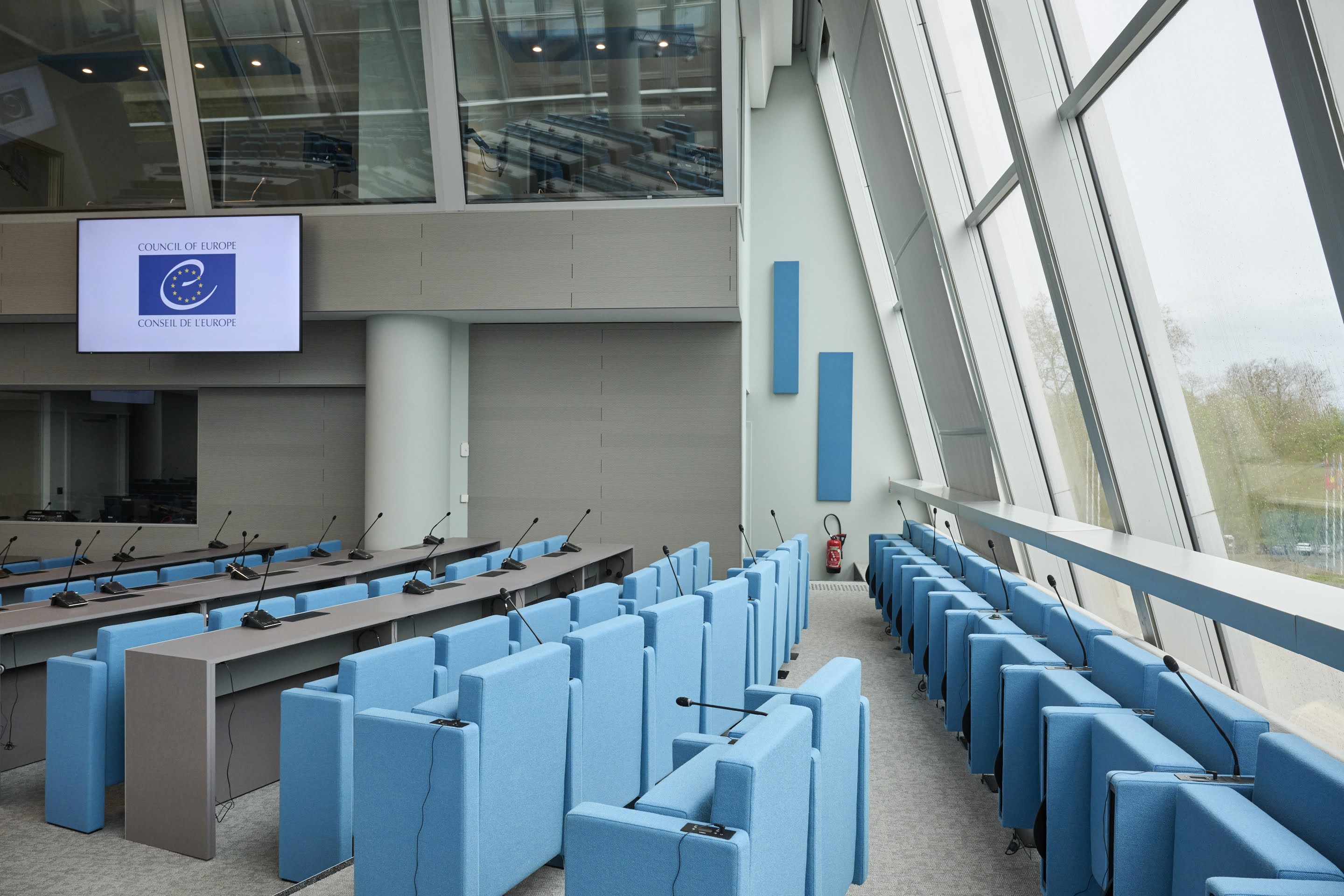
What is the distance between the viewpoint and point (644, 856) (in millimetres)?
2035

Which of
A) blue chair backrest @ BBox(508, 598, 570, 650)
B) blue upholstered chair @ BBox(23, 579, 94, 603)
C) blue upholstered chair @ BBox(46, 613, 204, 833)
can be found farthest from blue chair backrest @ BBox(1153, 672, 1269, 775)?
blue upholstered chair @ BBox(23, 579, 94, 603)

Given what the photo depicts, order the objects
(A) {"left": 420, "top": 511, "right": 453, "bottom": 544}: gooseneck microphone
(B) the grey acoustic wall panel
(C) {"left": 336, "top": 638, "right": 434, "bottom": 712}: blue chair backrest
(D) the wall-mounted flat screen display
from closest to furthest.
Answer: (C) {"left": 336, "top": 638, "right": 434, "bottom": 712}: blue chair backrest < (A) {"left": 420, "top": 511, "right": 453, "bottom": 544}: gooseneck microphone < (D) the wall-mounted flat screen display < (B) the grey acoustic wall panel

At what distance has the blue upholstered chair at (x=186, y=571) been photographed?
6.12 m

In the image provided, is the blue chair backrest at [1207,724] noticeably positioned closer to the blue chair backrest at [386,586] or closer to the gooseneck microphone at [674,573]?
the gooseneck microphone at [674,573]

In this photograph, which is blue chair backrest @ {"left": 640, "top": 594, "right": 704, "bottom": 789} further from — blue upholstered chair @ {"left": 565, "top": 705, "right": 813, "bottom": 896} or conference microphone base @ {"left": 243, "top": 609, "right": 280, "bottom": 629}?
conference microphone base @ {"left": 243, "top": 609, "right": 280, "bottom": 629}

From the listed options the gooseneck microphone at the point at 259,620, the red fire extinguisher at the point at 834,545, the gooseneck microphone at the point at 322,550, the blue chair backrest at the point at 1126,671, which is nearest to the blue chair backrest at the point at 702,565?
the gooseneck microphone at the point at 322,550

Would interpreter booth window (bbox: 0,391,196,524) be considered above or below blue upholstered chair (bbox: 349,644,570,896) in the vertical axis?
above

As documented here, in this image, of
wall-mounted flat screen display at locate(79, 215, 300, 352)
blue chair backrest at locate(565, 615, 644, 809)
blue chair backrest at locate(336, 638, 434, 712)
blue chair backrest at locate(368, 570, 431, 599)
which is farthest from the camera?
wall-mounted flat screen display at locate(79, 215, 300, 352)

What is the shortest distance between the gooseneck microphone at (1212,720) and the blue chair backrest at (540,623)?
249cm

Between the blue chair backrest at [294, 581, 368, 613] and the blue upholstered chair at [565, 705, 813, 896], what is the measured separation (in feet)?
9.55

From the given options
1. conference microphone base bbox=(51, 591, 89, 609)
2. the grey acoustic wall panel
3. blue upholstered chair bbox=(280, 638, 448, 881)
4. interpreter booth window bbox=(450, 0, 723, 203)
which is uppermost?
interpreter booth window bbox=(450, 0, 723, 203)

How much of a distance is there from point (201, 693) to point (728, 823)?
2467 millimetres

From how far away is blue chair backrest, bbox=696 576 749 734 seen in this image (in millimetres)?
4098

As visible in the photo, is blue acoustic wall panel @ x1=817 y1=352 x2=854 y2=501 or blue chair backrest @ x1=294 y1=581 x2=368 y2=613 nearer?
blue chair backrest @ x1=294 y1=581 x2=368 y2=613
